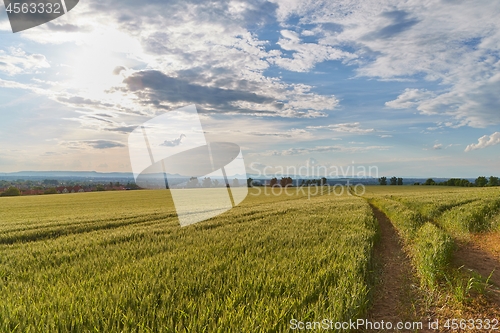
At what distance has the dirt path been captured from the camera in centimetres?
550

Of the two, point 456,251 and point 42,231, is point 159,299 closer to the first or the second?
point 456,251

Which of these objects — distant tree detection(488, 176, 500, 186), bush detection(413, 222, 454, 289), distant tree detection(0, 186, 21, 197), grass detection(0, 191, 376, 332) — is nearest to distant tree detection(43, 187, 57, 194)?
distant tree detection(0, 186, 21, 197)

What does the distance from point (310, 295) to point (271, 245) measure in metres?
3.97

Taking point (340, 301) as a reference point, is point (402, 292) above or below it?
below

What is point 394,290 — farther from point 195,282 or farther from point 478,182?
point 478,182

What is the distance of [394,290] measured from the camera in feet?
21.9

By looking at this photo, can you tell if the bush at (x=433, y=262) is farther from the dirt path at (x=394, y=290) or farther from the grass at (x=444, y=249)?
the dirt path at (x=394, y=290)

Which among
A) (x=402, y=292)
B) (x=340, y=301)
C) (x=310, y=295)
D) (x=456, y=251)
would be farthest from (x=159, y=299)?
(x=456, y=251)

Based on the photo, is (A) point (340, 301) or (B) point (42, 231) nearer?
(A) point (340, 301)

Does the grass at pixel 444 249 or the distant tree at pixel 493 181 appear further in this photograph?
the distant tree at pixel 493 181

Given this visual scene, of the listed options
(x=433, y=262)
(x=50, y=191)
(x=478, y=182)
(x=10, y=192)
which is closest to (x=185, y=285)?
(x=433, y=262)

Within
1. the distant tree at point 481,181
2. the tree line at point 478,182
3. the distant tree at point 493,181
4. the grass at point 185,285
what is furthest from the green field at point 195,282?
the distant tree at point 493,181

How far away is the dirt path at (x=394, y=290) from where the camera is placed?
18.0 ft

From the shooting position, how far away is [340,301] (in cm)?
473
